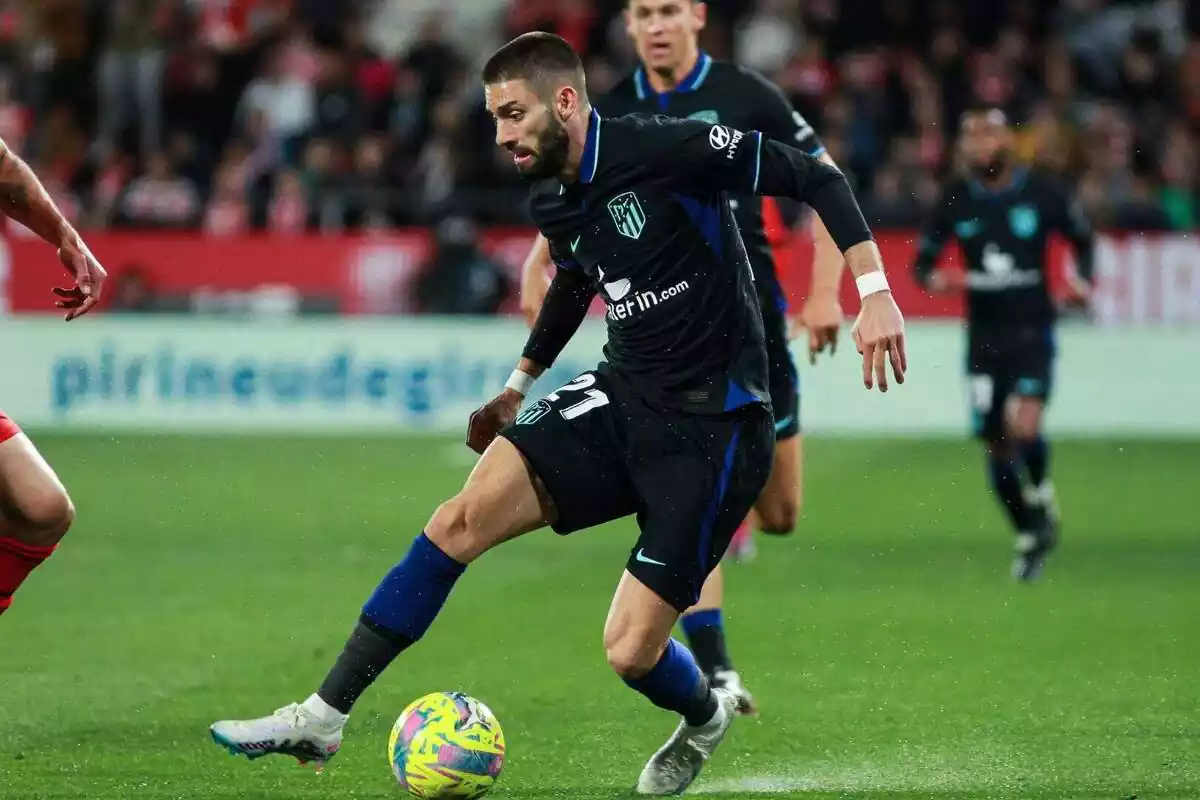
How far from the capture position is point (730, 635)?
8289mm

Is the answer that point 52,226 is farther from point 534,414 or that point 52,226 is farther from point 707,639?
point 707,639

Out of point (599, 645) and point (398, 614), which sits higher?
point (398, 614)

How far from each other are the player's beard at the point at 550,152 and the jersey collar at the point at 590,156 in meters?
0.05

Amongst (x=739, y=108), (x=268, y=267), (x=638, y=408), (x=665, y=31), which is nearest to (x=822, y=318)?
(x=739, y=108)

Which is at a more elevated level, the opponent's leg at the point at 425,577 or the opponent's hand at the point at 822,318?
the opponent's hand at the point at 822,318

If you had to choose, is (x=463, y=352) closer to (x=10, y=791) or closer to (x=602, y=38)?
(x=602, y=38)

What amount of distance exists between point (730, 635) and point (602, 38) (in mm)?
11644

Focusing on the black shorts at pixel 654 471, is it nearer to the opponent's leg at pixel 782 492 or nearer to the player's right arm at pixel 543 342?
the player's right arm at pixel 543 342

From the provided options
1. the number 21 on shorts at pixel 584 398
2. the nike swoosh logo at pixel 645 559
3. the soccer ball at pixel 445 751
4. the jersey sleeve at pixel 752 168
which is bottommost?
the soccer ball at pixel 445 751

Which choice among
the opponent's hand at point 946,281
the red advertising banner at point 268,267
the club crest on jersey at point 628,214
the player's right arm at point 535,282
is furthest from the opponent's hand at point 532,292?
the red advertising banner at point 268,267

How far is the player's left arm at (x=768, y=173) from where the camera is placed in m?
5.21

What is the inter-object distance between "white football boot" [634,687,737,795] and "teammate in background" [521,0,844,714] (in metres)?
1.20

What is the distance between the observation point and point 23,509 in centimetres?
578

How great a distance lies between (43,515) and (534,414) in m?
1.48
